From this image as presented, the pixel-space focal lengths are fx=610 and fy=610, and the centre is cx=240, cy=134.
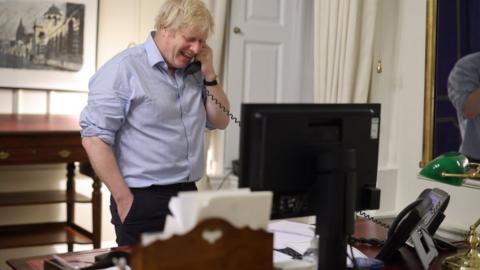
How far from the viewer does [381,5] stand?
3658 millimetres

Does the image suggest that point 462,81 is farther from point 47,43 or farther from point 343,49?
point 47,43

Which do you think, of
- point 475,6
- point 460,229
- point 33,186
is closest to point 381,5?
point 475,6

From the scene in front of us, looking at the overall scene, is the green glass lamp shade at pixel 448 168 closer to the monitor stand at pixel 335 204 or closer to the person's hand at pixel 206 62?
the monitor stand at pixel 335 204

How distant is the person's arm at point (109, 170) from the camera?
2146 mm

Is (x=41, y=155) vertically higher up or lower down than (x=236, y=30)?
lower down

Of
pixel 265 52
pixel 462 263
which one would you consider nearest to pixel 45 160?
pixel 265 52

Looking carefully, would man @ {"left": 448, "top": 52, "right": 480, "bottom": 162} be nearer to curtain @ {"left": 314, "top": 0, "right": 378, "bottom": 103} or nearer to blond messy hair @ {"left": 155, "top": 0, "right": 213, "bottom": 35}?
curtain @ {"left": 314, "top": 0, "right": 378, "bottom": 103}

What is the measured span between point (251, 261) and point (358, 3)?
8.70 feet

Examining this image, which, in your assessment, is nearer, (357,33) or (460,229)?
(460,229)

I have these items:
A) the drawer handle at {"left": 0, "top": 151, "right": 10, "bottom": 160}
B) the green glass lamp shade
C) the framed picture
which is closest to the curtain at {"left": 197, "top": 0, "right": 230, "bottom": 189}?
the framed picture

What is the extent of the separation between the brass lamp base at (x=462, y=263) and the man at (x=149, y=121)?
983mm

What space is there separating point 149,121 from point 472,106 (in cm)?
171

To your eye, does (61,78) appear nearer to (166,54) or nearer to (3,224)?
(3,224)

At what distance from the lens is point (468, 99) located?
3.06 meters
